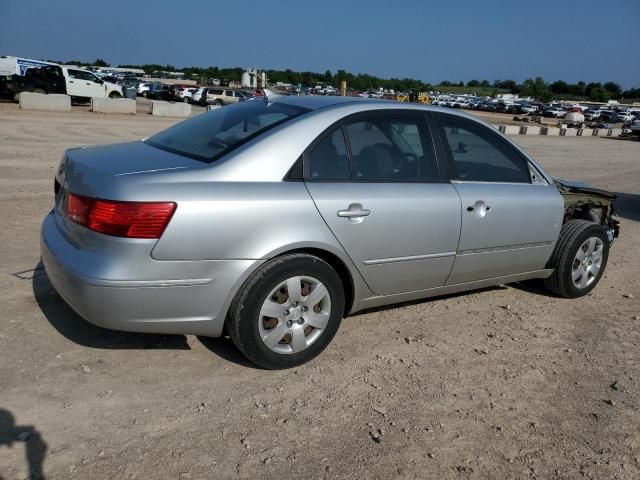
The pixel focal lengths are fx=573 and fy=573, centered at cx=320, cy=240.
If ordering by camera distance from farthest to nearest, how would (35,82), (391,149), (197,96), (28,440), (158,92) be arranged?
1. (158,92)
2. (197,96)
3. (35,82)
4. (391,149)
5. (28,440)

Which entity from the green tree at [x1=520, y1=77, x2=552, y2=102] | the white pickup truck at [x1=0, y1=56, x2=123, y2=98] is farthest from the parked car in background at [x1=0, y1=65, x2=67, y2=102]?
the green tree at [x1=520, y1=77, x2=552, y2=102]

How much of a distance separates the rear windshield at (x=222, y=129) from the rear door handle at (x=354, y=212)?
27.0 inches

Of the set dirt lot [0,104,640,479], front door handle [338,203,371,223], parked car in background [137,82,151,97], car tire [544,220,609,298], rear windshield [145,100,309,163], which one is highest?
rear windshield [145,100,309,163]

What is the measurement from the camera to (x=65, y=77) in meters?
28.3

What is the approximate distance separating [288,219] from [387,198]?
0.75 m

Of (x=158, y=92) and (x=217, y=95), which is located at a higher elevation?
(x=217, y=95)

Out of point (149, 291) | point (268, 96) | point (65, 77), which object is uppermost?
point (268, 96)

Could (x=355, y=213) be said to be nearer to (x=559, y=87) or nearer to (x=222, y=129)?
(x=222, y=129)

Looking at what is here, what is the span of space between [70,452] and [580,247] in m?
4.24

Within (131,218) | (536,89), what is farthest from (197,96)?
(536,89)

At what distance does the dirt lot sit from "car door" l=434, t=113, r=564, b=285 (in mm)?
511

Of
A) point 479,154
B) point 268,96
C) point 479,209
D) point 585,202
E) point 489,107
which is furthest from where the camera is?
point 489,107

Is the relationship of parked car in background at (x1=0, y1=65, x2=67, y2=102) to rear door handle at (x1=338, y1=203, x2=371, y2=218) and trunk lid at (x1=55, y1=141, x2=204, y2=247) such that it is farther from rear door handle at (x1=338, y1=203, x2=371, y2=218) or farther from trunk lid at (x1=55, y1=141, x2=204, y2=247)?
rear door handle at (x1=338, y1=203, x2=371, y2=218)

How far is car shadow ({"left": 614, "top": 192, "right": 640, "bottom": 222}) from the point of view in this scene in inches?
376
